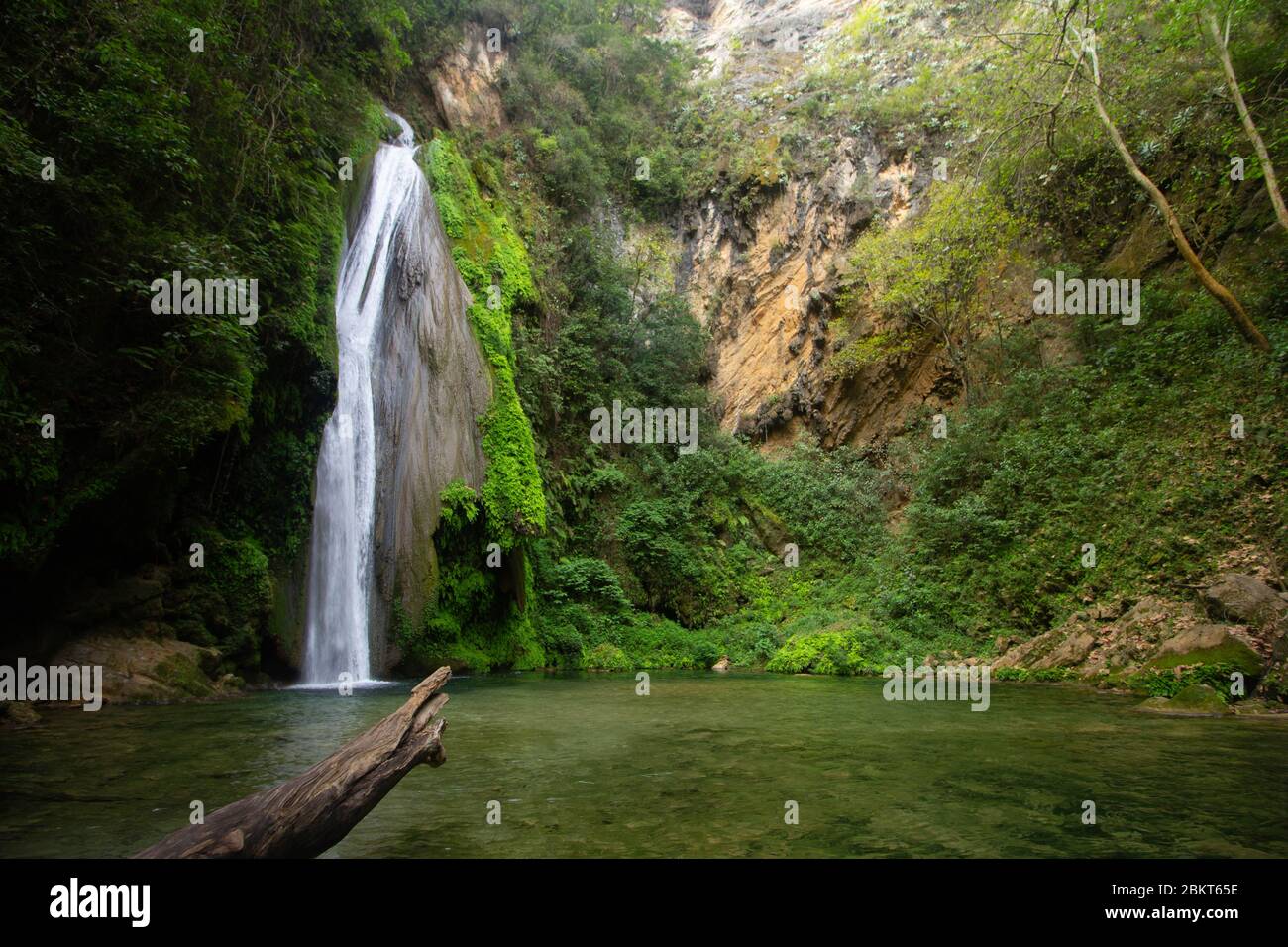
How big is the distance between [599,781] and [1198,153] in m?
19.0

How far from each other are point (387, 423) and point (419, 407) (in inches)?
28.6

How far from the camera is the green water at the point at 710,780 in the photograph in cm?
355

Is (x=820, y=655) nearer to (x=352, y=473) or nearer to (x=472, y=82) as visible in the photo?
(x=352, y=473)

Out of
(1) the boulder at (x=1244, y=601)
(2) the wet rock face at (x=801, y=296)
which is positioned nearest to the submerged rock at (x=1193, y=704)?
(1) the boulder at (x=1244, y=601)

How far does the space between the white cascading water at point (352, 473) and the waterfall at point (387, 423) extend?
2 centimetres

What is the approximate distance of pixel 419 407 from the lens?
14.1 meters

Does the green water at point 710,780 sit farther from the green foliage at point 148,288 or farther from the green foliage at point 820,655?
the green foliage at point 820,655

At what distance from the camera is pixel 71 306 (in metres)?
7.15

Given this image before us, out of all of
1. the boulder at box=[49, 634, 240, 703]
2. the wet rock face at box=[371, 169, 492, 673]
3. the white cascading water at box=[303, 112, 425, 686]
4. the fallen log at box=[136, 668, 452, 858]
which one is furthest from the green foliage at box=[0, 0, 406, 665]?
the fallen log at box=[136, 668, 452, 858]

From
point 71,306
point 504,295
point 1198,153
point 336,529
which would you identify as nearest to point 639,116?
point 504,295

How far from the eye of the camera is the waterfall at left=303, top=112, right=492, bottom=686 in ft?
40.1

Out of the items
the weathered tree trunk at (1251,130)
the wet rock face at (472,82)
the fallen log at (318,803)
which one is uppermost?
the wet rock face at (472,82)

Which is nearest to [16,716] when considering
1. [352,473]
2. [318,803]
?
[318,803]

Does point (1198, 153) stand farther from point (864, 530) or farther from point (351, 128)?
point (351, 128)
